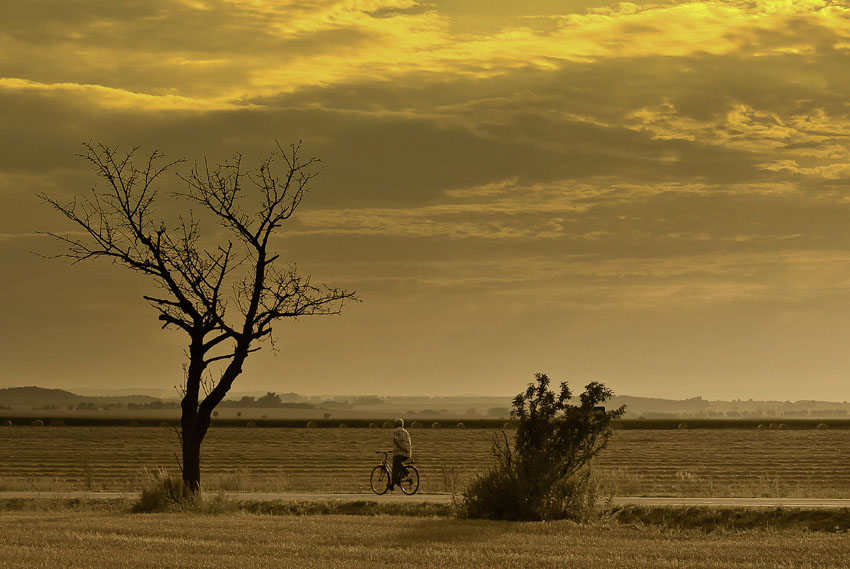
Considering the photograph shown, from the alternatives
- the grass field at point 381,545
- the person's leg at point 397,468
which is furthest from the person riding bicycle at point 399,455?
the grass field at point 381,545

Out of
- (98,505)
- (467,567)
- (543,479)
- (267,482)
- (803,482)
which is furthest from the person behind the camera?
(803,482)

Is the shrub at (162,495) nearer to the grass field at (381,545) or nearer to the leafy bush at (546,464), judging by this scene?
the grass field at (381,545)

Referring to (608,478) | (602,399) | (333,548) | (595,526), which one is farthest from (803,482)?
(333,548)

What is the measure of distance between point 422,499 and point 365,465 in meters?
20.6

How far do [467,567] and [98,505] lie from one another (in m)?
13.4

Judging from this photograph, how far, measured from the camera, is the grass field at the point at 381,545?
55.9ft

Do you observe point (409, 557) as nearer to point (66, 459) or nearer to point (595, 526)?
point (595, 526)

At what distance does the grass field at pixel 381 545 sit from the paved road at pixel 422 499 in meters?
4.32

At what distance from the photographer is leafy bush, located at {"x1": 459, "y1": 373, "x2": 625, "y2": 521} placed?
2386cm

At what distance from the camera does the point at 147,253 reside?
28.0m

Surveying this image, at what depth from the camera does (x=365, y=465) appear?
4878 cm

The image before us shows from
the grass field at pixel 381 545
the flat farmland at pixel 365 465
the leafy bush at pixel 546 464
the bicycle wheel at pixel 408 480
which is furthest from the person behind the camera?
the flat farmland at pixel 365 465

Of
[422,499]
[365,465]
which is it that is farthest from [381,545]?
[365,465]

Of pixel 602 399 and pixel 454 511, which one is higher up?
pixel 602 399
